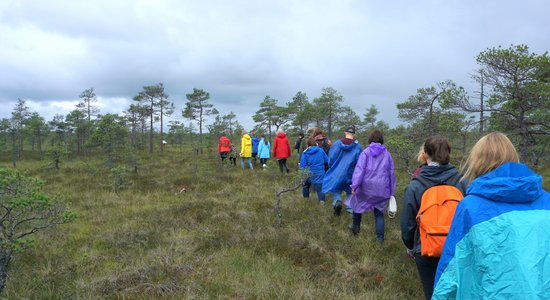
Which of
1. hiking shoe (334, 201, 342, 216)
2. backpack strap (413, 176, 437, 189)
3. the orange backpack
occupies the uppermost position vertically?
backpack strap (413, 176, 437, 189)

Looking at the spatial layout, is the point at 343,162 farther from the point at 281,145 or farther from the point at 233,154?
the point at 233,154

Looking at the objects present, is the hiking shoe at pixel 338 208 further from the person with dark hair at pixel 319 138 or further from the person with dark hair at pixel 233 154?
the person with dark hair at pixel 233 154

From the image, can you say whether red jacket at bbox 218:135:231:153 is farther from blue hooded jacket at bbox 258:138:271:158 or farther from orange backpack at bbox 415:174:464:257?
orange backpack at bbox 415:174:464:257

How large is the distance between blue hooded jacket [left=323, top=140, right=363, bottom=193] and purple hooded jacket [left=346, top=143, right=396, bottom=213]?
3.66 feet

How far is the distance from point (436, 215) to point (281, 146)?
32.0 ft

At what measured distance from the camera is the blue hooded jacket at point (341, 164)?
19.1ft

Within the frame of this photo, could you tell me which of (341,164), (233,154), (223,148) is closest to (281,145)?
(223,148)

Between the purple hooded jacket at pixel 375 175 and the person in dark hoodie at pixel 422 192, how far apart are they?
1795 mm

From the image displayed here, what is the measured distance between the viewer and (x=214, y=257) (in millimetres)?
4609

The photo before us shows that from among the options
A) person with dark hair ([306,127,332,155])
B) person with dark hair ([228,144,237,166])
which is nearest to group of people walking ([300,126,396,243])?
person with dark hair ([306,127,332,155])

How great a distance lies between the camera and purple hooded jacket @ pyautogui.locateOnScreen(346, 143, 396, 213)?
15.3 feet

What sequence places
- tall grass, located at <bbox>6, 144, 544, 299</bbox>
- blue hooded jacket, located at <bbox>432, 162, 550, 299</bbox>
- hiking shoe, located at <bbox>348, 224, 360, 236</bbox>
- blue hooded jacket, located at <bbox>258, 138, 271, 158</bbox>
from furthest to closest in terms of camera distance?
1. blue hooded jacket, located at <bbox>258, 138, 271, 158</bbox>
2. hiking shoe, located at <bbox>348, 224, 360, 236</bbox>
3. tall grass, located at <bbox>6, 144, 544, 299</bbox>
4. blue hooded jacket, located at <bbox>432, 162, 550, 299</bbox>

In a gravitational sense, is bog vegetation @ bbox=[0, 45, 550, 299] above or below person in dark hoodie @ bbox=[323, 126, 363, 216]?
below

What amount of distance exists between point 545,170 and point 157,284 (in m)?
22.3
